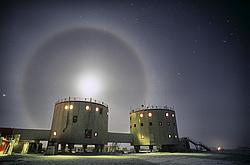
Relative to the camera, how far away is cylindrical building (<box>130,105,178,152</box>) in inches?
1916

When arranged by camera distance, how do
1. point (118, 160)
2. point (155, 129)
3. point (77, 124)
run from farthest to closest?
point (155, 129), point (77, 124), point (118, 160)

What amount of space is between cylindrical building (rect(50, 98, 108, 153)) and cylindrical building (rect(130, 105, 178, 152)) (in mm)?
11938

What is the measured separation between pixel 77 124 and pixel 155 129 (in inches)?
790

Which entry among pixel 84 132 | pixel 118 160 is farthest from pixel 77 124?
pixel 118 160

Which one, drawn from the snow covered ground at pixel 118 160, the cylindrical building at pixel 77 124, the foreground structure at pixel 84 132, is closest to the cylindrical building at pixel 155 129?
the foreground structure at pixel 84 132

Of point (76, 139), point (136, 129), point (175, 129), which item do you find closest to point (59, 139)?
point (76, 139)

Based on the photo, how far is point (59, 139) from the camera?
3675 cm

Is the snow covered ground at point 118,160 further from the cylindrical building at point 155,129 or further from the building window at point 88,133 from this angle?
the cylindrical building at point 155,129

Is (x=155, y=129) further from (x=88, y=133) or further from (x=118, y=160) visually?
(x=118, y=160)

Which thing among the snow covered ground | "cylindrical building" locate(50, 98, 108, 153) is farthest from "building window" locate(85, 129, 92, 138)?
the snow covered ground

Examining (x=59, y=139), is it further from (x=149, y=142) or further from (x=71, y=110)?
(x=149, y=142)

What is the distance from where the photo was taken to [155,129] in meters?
49.1

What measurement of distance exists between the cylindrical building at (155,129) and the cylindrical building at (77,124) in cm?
1194

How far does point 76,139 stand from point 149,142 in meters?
19.1
